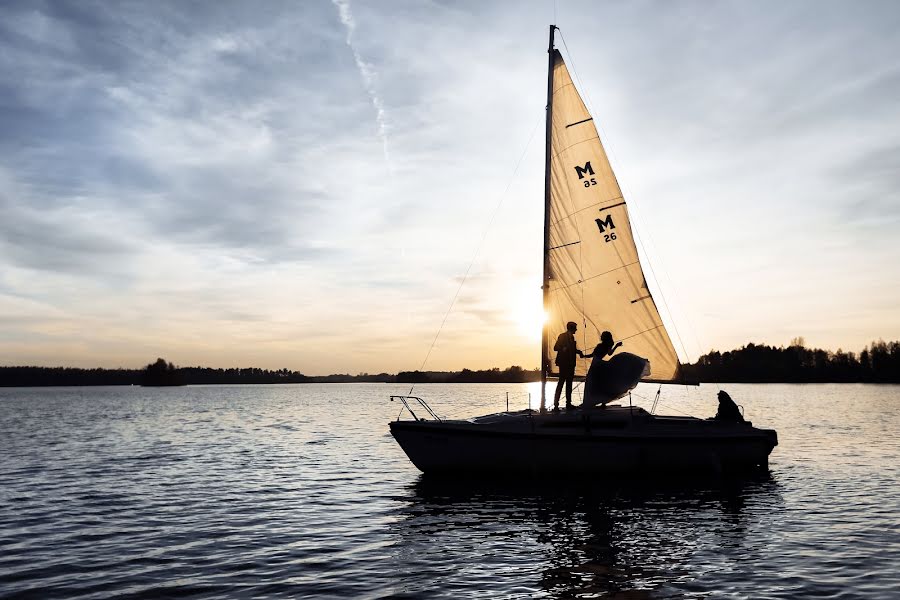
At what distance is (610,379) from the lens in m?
20.4

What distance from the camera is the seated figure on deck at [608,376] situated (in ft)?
66.6

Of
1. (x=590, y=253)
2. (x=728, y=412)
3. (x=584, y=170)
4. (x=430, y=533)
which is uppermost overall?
(x=584, y=170)

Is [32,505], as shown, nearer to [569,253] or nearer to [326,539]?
[326,539]

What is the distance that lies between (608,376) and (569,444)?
98.2 inches

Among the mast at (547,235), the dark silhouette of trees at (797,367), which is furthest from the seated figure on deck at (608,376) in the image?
the dark silhouette of trees at (797,367)

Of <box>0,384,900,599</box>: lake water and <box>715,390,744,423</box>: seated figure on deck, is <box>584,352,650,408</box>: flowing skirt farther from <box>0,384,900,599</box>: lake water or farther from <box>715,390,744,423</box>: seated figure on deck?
<box>715,390,744,423</box>: seated figure on deck

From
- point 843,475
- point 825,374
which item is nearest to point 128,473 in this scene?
point 843,475

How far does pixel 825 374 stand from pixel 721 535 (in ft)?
685

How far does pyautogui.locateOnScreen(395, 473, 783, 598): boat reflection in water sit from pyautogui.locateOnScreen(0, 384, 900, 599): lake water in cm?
6

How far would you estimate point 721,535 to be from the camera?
587 inches

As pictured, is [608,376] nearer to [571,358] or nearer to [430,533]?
[571,358]

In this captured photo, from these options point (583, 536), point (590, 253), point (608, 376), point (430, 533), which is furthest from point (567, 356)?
point (430, 533)

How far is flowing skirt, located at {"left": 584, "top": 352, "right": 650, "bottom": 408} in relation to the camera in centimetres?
2030

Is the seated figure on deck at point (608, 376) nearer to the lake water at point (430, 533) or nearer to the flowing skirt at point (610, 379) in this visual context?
the flowing skirt at point (610, 379)
